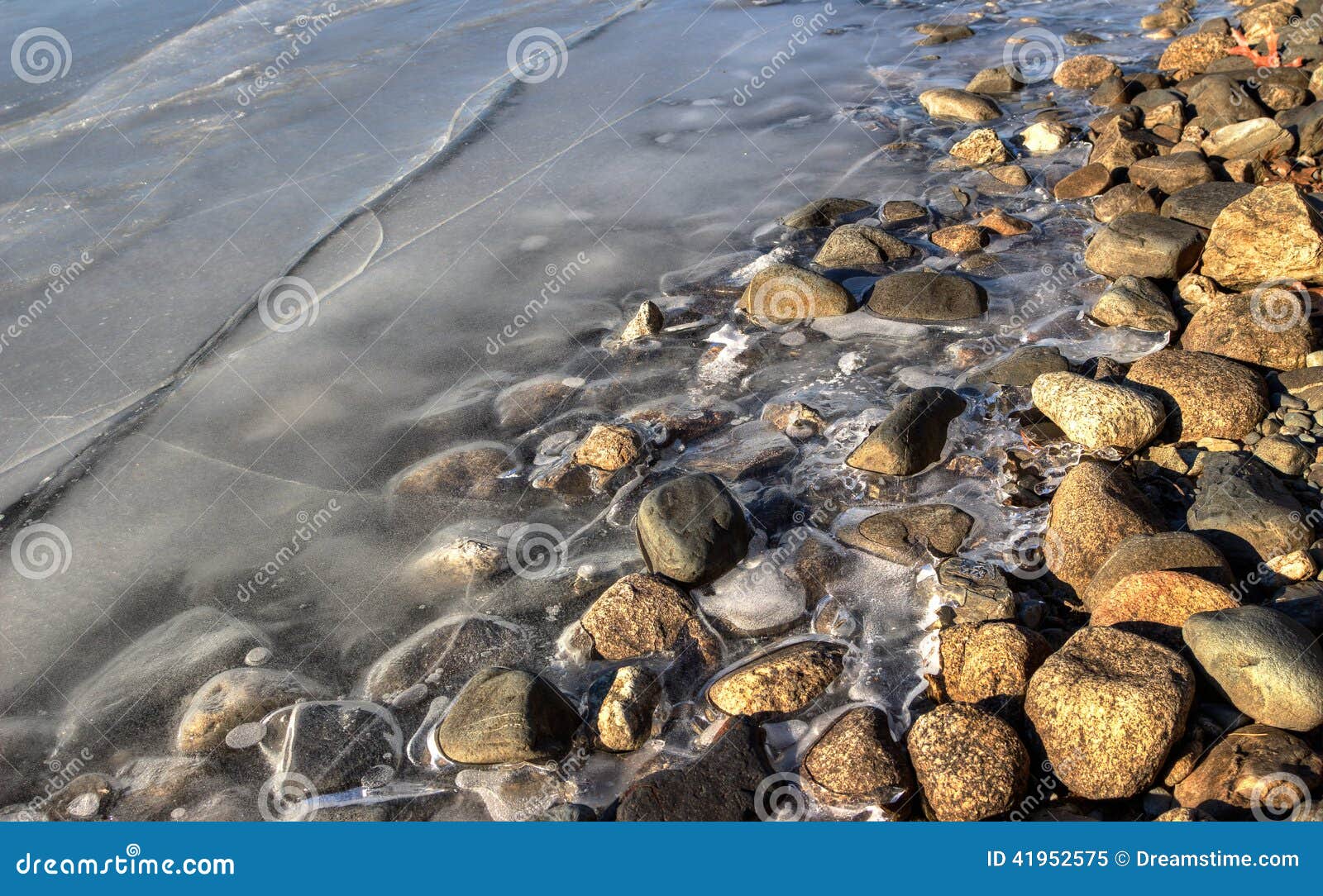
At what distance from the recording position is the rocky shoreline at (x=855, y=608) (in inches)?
114

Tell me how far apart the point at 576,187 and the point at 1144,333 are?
4.36 m

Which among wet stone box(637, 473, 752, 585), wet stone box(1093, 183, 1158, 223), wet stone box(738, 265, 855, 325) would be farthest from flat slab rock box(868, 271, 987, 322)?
wet stone box(637, 473, 752, 585)

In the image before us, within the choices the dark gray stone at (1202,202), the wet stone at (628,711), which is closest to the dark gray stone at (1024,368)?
the dark gray stone at (1202,202)

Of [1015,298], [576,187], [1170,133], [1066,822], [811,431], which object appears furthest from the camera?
[576,187]

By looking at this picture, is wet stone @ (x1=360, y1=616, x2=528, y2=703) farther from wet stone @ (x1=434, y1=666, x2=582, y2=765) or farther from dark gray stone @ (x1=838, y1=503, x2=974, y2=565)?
dark gray stone @ (x1=838, y1=503, x2=974, y2=565)

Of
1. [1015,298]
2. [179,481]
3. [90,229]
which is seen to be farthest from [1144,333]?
[90,229]

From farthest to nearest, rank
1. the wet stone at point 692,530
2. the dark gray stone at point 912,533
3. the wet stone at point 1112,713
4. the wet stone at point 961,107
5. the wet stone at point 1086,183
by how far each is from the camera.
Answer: the wet stone at point 961,107, the wet stone at point 1086,183, the dark gray stone at point 912,533, the wet stone at point 692,530, the wet stone at point 1112,713

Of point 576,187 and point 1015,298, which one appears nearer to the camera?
point 1015,298

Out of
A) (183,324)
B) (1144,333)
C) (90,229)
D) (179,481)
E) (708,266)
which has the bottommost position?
(1144,333)

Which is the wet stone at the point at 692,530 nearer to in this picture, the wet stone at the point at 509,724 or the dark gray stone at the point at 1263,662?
the wet stone at the point at 509,724

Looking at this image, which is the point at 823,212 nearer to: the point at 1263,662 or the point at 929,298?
the point at 929,298

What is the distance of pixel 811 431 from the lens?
15.5 ft

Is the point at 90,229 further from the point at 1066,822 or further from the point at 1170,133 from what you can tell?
the point at 1170,133

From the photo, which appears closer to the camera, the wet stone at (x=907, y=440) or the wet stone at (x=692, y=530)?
the wet stone at (x=692, y=530)
